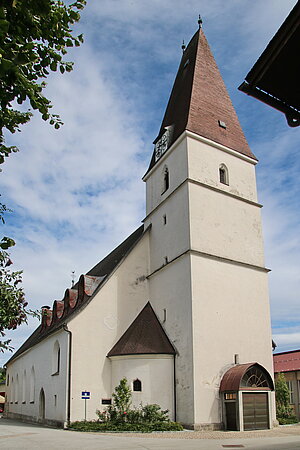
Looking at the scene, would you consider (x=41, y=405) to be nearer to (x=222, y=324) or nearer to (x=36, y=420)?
(x=36, y=420)

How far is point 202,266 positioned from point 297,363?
15.2 meters

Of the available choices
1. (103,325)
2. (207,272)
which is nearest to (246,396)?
(207,272)

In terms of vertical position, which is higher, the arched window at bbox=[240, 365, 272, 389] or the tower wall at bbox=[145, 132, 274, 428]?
the tower wall at bbox=[145, 132, 274, 428]

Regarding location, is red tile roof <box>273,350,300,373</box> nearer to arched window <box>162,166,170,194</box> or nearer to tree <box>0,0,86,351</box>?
arched window <box>162,166,170,194</box>

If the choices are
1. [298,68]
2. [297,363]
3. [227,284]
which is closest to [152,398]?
[227,284]

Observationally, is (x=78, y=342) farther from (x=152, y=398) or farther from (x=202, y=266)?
(x=202, y=266)

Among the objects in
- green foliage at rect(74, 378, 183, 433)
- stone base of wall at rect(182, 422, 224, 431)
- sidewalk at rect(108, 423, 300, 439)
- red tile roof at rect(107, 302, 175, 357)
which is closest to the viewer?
sidewalk at rect(108, 423, 300, 439)

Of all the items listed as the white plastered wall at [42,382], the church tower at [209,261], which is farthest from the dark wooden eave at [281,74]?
the white plastered wall at [42,382]

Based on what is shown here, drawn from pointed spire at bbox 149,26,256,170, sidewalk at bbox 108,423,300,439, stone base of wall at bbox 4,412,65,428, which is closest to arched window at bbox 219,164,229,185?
pointed spire at bbox 149,26,256,170

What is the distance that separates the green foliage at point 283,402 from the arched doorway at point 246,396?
5.03m

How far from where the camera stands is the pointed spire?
26.2 meters

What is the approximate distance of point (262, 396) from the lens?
814 inches

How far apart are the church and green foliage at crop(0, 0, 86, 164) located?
1708cm

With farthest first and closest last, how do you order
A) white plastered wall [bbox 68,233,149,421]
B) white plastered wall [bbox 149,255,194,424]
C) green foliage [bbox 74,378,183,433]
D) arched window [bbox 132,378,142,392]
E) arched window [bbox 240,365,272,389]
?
white plastered wall [bbox 68,233,149,421] < arched window [bbox 132,378,142,392] < white plastered wall [bbox 149,255,194,424] < arched window [bbox 240,365,272,389] < green foliage [bbox 74,378,183,433]
